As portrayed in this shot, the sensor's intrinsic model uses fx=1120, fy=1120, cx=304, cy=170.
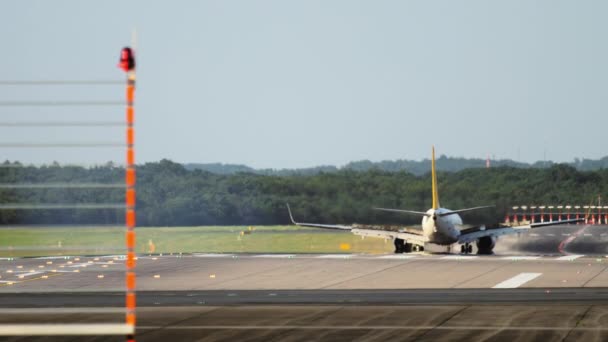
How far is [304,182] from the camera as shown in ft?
328

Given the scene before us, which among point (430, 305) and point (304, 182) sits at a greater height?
point (304, 182)

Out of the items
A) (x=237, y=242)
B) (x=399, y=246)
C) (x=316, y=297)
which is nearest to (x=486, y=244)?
(x=399, y=246)

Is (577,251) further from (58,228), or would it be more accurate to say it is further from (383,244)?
(58,228)

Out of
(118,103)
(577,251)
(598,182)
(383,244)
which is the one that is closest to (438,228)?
(577,251)

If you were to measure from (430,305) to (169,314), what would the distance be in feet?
23.9

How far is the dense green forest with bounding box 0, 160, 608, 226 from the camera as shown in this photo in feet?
293

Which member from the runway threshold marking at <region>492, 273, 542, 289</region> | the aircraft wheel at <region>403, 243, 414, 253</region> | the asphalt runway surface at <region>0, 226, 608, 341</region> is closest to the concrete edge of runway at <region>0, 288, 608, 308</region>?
the asphalt runway surface at <region>0, 226, 608, 341</region>

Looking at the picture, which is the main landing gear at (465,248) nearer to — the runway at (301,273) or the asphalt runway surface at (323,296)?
the runway at (301,273)

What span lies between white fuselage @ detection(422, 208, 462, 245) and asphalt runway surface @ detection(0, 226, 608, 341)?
5443 millimetres

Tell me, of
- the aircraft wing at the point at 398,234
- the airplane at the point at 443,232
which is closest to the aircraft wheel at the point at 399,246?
the airplane at the point at 443,232

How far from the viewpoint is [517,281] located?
135 ft

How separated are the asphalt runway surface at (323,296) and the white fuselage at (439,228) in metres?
5.44

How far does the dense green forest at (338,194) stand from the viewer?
89.2m

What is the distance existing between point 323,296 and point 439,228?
28586 millimetres
